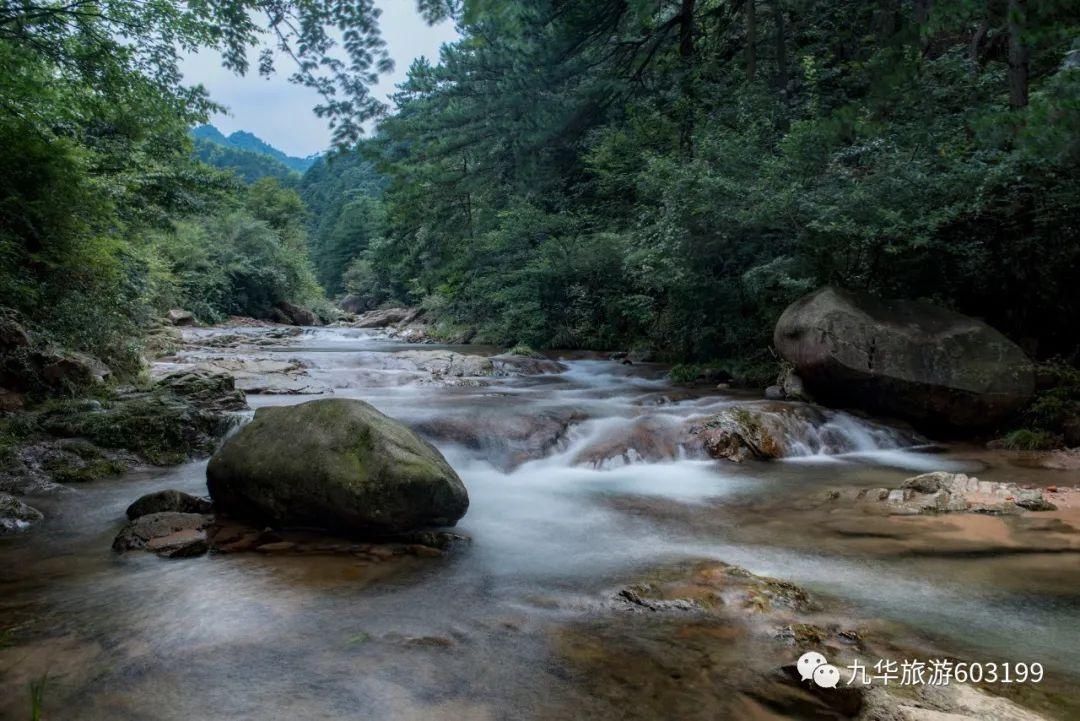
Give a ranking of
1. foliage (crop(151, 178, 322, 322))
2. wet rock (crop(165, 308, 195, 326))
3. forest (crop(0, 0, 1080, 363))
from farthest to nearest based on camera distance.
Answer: foliage (crop(151, 178, 322, 322))
wet rock (crop(165, 308, 195, 326))
forest (crop(0, 0, 1080, 363))

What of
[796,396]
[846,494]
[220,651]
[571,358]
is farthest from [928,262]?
[220,651]

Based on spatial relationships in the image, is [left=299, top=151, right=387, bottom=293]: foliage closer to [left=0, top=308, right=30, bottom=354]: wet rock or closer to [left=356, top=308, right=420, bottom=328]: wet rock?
[left=356, top=308, right=420, bottom=328]: wet rock

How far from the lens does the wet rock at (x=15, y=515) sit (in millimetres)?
4812

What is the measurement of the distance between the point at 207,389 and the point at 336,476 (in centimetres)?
533

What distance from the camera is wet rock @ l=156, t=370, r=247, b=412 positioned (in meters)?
8.44

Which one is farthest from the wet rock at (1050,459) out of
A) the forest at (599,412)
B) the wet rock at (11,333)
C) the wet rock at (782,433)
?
the wet rock at (11,333)

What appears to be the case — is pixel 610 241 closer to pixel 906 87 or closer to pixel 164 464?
pixel 906 87

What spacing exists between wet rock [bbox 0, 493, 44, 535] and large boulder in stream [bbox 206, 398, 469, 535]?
1.37m

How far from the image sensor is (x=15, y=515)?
16.2 feet

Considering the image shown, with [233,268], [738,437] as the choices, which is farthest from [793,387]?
[233,268]

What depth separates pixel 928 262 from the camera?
10.0 meters

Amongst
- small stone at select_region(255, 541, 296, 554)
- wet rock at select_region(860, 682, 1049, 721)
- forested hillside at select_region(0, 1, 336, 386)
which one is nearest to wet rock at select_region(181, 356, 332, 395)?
forested hillside at select_region(0, 1, 336, 386)

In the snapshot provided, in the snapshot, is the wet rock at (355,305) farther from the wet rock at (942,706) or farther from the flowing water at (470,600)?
the wet rock at (942,706)

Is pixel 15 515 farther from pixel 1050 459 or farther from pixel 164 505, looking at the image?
pixel 1050 459
